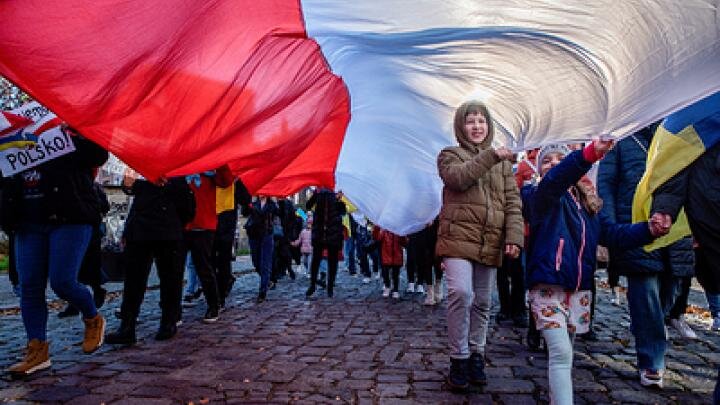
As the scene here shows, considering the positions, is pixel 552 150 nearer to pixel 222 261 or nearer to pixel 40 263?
pixel 40 263

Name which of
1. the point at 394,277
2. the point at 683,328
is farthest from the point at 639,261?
the point at 394,277

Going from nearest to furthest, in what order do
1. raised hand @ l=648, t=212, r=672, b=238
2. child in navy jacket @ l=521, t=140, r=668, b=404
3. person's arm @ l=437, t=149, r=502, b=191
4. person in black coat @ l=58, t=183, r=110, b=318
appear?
raised hand @ l=648, t=212, r=672, b=238
child in navy jacket @ l=521, t=140, r=668, b=404
person's arm @ l=437, t=149, r=502, b=191
person in black coat @ l=58, t=183, r=110, b=318

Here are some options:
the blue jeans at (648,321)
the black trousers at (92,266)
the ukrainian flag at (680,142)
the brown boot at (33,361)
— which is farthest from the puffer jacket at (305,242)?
the ukrainian flag at (680,142)

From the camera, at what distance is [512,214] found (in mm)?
3906

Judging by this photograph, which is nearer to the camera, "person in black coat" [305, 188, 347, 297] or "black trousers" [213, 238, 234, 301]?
"black trousers" [213, 238, 234, 301]

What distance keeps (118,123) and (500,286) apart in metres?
4.98

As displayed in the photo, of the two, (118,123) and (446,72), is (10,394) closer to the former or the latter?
(118,123)

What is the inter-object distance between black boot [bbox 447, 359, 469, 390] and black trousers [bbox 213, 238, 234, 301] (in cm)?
466

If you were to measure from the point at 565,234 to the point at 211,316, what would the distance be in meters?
4.63

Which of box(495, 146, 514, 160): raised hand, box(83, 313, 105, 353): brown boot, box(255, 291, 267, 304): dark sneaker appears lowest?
box(255, 291, 267, 304): dark sneaker

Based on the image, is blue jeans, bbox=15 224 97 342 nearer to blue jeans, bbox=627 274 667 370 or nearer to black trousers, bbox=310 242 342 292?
blue jeans, bbox=627 274 667 370

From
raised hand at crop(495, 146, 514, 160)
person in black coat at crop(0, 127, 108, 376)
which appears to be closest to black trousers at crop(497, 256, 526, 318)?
raised hand at crop(495, 146, 514, 160)

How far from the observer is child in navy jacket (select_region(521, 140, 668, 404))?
2971mm

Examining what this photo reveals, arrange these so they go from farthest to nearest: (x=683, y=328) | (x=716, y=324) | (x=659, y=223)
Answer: (x=716, y=324), (x=683, y=328), (x=659, y=223)
